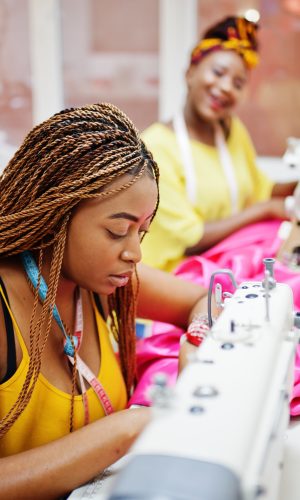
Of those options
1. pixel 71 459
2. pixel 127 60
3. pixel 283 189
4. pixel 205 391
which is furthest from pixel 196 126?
pixel 205 391

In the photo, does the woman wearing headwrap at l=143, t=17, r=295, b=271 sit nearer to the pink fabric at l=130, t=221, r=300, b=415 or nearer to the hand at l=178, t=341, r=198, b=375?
the pink fabric at l=130, t=221, r=300, b=415

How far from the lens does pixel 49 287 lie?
1074 mm

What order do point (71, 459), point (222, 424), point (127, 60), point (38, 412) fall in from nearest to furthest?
point (222, 424) < point (71, 459) < point (38, 412) < point (127, 60)

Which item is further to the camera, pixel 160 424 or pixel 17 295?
pixel 17 295

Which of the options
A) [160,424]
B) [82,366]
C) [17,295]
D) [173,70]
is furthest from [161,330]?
[173,70]

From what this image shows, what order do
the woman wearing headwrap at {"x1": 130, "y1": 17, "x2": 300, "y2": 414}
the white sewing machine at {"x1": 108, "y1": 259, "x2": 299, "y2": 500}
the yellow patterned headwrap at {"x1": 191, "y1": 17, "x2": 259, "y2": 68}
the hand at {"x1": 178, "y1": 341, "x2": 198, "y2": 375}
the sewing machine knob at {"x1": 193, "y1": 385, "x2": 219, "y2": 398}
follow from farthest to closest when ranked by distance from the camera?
the yellow patterned headwrap at {"x1": 191, "y1": 17, "x2": 259, "y2": 68}, the woman wearing headwrap at {"x1": 130, "y1": 17, "x2": 300, "y2": 414}, the hand at {"x1": 178, "y1": 341, "x2": 198, "y2": 375}, the sewing machine knob at {"x1": 193, "y1": 385, "x2": 219, "y2": 398}, the white sewing machine at {"x1": 108, "y1": 259, "x2": 299, "y2": 500}

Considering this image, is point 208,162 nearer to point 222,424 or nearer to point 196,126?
point 196,126

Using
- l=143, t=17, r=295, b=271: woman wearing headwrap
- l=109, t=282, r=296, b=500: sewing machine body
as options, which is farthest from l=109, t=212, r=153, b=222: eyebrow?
l=143, t=17, r=295, b=271: woman wearing headwrap

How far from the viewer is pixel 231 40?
2393mm

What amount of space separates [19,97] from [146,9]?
778mm

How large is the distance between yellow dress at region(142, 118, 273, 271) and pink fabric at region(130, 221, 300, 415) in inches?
4.6

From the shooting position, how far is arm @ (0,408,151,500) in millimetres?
954

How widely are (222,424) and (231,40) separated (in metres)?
1.98

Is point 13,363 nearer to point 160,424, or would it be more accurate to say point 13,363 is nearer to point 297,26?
point 160,424
